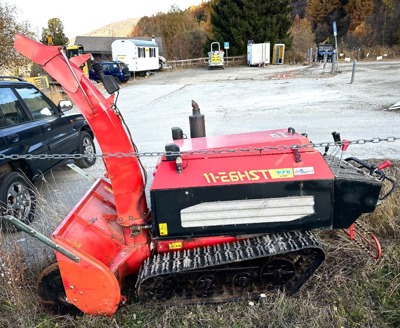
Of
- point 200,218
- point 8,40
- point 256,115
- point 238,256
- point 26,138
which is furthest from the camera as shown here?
point 8,40

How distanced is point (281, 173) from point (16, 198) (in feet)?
11.1

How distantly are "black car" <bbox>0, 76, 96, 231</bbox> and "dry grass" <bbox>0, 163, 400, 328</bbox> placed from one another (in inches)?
41.2

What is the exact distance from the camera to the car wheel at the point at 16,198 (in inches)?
168

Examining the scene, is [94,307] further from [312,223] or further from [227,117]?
[227,117]

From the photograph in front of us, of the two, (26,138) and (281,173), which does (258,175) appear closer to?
(281,173)

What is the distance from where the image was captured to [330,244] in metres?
3.61

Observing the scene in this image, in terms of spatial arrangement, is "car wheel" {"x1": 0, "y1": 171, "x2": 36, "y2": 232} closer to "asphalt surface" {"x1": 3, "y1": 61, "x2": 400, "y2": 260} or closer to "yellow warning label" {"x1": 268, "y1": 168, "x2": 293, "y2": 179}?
"asphalt surface" {"x1": 3, "y1": 61, "x2": 400, "y2": 260}

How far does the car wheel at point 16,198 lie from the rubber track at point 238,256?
2187 millimetres

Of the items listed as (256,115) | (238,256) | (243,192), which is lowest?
(256,115)

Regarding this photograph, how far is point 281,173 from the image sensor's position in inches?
112

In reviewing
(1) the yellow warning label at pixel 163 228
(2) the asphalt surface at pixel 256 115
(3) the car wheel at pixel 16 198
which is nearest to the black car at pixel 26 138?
(3) the car wheel at pixel 16 198

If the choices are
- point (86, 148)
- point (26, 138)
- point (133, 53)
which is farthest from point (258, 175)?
point (133, 53)

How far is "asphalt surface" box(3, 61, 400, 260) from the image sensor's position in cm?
590

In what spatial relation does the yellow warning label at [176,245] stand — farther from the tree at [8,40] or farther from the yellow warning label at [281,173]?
the tree at [8,40]
